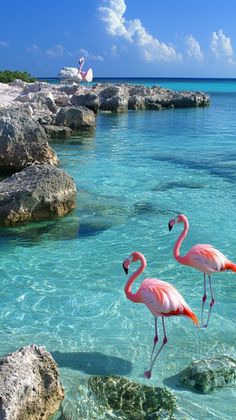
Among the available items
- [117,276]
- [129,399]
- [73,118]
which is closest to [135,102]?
[73,118]

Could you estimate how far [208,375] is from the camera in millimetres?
5520

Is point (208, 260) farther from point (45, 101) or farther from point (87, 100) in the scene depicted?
point (87, 100)

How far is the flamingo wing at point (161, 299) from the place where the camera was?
5340mm

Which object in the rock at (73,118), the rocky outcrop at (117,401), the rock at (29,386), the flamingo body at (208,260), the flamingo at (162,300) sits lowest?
the rocky outcrop at (117,401)

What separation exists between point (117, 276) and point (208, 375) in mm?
3033

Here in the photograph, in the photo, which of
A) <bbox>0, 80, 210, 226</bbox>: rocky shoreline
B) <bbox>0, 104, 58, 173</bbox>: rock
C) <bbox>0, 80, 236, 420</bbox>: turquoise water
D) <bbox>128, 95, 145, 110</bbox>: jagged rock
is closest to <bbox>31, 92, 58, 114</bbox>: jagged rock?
<bbox>0, 80, 210, 226</bbox>: rocky shoreline

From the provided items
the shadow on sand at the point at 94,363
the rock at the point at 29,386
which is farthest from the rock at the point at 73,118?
the rock at the point at 29,386

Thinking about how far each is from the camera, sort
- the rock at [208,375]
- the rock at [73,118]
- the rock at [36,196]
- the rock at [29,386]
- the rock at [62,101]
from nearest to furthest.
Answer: the rock at [29,386] → the rock at [208,375] → the rock at [36,196] → the rock at [73,118] → the rock at [62,101]

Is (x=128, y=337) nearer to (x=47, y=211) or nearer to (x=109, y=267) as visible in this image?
(x=109, y=267)

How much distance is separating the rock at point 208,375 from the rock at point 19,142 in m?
9.87

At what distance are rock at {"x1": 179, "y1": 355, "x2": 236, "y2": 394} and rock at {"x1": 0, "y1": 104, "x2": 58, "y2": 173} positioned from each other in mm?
9874

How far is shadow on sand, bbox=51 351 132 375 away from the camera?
580 centimetres

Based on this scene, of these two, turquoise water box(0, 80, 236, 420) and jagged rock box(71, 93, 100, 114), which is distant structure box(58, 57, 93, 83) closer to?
jagged rock box(71, 93, 100, 114)

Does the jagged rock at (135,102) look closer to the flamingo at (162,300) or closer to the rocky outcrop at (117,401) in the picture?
the flamingo at (162,300)
